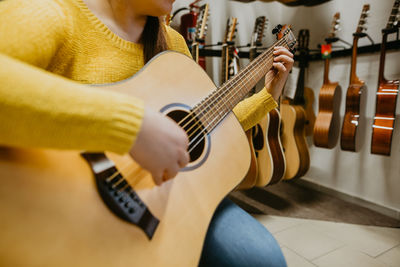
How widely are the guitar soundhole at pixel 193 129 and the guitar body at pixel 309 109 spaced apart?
2009 mm

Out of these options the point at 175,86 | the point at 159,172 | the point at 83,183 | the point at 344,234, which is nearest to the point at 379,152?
the point at 344,234

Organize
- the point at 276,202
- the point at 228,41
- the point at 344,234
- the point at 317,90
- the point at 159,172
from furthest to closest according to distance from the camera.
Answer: the point at 317,90 < the point at 276,202 < the point at 228,41 < the point at 344,234 < the point at 159,172

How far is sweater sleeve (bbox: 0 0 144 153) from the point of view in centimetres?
38

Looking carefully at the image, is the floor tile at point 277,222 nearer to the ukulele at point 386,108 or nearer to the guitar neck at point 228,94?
the ukulele at point 386,108

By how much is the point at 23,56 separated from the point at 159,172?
360 millimetres

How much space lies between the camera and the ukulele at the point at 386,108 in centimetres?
174

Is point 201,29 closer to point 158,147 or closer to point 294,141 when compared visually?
point 294,141

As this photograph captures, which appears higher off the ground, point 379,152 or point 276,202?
point 379,152

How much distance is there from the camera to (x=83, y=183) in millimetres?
460

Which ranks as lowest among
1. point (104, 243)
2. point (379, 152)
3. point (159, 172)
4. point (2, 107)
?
point (379, 152)

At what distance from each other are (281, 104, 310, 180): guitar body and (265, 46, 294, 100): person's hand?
131 centimetres

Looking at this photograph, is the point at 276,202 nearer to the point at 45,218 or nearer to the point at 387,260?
the point at 387,260

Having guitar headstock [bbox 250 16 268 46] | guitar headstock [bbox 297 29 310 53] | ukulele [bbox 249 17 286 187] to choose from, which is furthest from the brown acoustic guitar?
guitar headstock [bbox 297 29 310 53]

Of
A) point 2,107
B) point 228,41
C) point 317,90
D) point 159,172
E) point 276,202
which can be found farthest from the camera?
point 317,90
